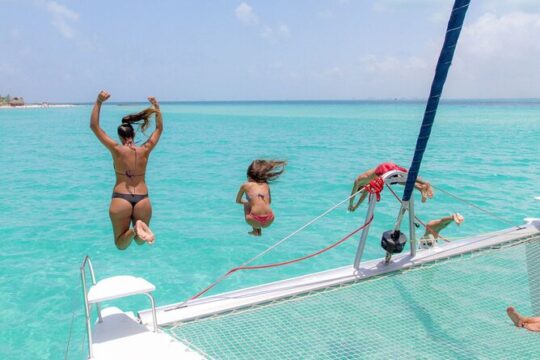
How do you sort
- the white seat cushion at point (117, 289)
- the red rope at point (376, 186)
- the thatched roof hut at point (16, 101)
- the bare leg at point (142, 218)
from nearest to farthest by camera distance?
1. the white seat cushion at point (117, 289)
2. the bare leg at point (142, 218)
3. the red rope at point (376, 186)
4. the thatched roof hut at point (16, 101)

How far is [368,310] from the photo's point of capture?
6328 mm

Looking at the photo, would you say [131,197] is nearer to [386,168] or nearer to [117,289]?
[117,289]

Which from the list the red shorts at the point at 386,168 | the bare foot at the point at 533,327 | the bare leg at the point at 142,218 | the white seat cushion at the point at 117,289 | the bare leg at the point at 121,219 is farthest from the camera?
the red shorts at the point at 386,168

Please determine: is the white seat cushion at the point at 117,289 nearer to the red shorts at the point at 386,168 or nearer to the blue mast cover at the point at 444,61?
the blue mast cover at the point at 444,61

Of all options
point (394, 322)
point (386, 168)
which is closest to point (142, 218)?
point (386, 168)

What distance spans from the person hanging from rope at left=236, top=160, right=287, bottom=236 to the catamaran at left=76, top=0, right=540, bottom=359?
0.89 metres

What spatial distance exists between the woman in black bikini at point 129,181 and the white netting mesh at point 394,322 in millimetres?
1653

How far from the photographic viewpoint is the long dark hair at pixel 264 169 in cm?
721

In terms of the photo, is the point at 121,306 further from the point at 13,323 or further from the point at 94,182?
the point at 94,182

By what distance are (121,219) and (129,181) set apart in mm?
546

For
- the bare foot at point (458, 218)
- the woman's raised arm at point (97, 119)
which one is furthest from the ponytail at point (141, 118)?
the bare foot at point (458, 218)

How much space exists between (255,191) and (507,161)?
84.2ft

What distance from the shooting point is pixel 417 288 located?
6.91 metres

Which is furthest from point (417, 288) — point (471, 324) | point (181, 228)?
point (181, 228)
